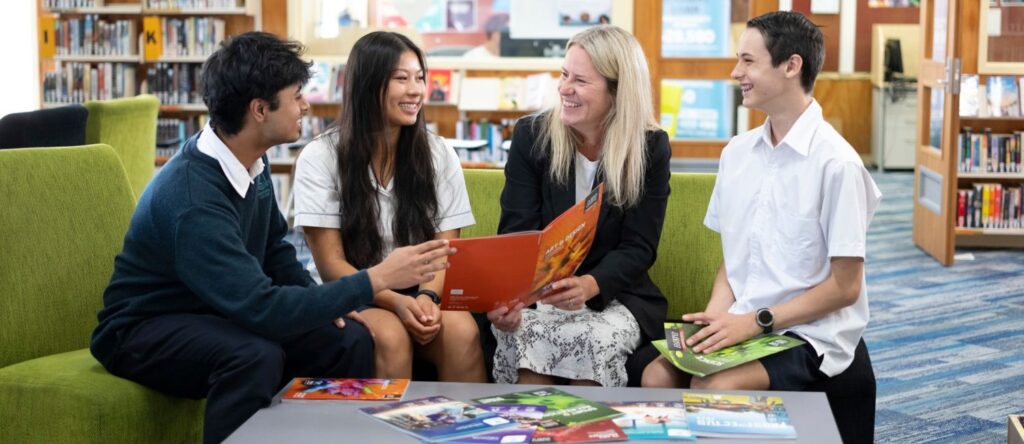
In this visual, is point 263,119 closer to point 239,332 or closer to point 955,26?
point 239,332

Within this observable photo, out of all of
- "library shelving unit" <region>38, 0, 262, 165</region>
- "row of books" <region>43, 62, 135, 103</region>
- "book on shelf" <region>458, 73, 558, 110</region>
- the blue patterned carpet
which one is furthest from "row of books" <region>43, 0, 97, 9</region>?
the blue patterned carpet

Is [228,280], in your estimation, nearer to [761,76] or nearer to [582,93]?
[582,93]

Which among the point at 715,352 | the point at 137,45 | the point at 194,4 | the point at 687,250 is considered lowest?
the point at 715,352

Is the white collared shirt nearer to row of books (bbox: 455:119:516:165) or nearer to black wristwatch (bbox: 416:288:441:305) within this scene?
black wristwatch (bbox: 416:288:441:305)

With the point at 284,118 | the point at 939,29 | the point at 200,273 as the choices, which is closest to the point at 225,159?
the point at 284,118

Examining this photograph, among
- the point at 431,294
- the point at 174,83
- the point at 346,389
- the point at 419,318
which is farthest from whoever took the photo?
the point at 174,83

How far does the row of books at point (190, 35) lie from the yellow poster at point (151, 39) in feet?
0.07

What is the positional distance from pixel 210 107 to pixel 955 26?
5009 millimetres

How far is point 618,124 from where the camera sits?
2938 mm

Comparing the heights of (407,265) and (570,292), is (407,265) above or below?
above

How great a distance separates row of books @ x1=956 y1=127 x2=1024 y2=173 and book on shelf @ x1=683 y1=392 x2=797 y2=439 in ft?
17.3

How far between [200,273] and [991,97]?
5.79m

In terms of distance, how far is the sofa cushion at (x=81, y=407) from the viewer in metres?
2.52

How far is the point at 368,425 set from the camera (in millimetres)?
2107
